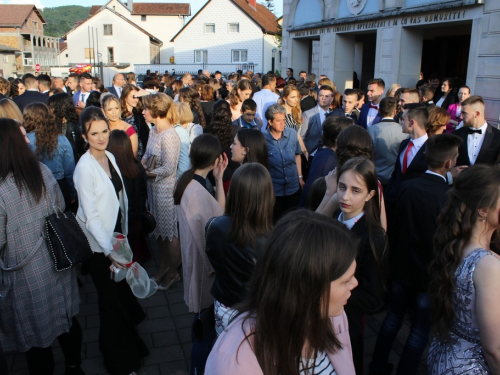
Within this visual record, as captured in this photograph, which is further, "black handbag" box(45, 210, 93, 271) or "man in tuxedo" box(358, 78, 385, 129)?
"man in tuxedo" box(358, 78, 385, 129)

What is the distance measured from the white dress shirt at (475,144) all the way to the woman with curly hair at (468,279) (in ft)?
10.7

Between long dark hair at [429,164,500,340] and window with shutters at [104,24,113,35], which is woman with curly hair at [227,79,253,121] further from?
window with shutters at [104,24,113,35]

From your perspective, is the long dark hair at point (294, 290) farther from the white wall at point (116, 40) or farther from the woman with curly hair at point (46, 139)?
the white wall at point (116, 40)

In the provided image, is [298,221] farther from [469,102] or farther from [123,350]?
[469,102]

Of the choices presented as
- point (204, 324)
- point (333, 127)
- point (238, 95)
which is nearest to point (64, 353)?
point (204, 324)

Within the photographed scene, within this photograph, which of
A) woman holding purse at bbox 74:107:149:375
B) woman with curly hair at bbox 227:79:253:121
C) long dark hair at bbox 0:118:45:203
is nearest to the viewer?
long dark hair at bbox 0:118:45:203

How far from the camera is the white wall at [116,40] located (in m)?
52.0

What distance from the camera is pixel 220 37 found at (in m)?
47.8

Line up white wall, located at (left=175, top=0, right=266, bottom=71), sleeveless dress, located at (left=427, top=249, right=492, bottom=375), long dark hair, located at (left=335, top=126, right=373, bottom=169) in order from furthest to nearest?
white wall, located at (left=175, top=0, right=266, bottom=71), long dark hair, located at (left=335, top=126, right=373, bottom=169), sleeveless dress, located at (left=427, top=249, right=492, bottom=375)

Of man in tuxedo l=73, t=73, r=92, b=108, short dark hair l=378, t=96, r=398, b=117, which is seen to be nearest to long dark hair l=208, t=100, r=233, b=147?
short dark hair l=378, t=96, r=398, b=117

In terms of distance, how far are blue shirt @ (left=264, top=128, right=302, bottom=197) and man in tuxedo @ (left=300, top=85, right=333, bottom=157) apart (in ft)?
4.14

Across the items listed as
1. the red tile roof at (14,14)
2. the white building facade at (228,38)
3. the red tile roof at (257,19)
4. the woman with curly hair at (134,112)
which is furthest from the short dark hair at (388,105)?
the red tile roof at (14,14)

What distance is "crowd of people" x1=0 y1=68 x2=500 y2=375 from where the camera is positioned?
4.58 feet

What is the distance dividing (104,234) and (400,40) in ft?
33.1
